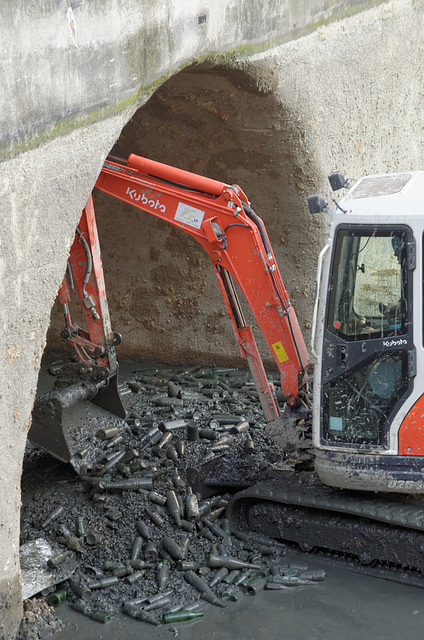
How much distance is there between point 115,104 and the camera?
5613 millimetres

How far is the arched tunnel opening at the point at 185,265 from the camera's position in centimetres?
691

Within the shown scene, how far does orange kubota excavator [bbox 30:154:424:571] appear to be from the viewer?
550cm

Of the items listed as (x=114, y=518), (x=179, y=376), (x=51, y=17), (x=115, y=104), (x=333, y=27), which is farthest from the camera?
(x=179, y=376)

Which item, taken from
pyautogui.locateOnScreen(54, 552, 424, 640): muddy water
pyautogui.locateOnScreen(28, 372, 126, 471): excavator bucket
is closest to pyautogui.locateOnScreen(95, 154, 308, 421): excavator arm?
pyautogui.locateOnScreen(54, 552, 424, 640): muddy water

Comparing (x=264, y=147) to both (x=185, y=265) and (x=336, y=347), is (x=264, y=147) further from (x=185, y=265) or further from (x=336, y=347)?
(x=336, y=347)

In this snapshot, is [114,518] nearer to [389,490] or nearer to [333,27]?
[389,490]

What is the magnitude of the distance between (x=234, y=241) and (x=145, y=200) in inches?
31.8

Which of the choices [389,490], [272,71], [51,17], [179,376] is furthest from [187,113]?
[389,490]

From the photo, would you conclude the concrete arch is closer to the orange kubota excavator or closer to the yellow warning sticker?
the orange kubota excavator

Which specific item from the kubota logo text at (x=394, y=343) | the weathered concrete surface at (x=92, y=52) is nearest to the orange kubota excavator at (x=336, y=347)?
the kubota logo text at (x=394, y=343)

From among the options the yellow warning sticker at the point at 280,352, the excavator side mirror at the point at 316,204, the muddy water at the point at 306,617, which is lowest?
the muddy water at the point at 306,617

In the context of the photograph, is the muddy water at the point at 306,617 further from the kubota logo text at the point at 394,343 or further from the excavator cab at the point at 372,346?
the kubota logo text at the point at 394,343

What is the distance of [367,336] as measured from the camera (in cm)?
558

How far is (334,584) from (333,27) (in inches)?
220
